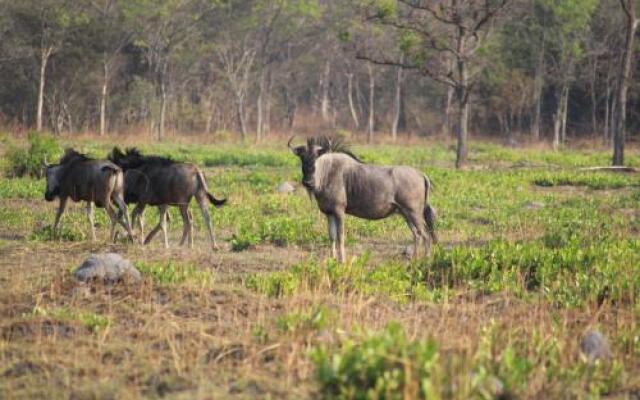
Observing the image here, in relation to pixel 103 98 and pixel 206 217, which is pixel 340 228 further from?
pixel 103 98

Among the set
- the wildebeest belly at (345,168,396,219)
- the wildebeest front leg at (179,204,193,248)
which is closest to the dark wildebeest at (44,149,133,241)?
the wildebeest front leg at (179,204,193,248)

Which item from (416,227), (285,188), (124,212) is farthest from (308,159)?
(285,188)

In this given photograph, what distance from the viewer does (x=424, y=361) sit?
6.16 meters

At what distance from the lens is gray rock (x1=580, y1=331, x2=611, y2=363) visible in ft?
24.9

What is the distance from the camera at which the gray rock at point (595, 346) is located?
758 cm

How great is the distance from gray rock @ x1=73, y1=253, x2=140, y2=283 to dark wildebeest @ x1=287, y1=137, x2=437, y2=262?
3.19 meters

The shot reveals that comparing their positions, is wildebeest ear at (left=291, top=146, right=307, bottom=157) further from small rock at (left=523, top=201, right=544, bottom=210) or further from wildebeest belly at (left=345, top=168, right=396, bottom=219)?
small rock at (left=523, top=201, right=544, bottom=210)

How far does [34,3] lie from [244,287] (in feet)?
121

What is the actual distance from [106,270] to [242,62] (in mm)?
42163

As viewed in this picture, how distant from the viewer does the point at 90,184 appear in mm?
14156

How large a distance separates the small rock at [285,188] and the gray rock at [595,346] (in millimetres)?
13031

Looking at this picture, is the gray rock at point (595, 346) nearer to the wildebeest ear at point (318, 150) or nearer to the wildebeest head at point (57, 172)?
the wildebeest ear at point (318, 150)

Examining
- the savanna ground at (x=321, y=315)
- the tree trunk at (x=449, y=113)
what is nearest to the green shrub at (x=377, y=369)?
the savanna ground at (x=321, y=315)

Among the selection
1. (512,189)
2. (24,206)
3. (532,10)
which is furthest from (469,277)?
(532,10)
